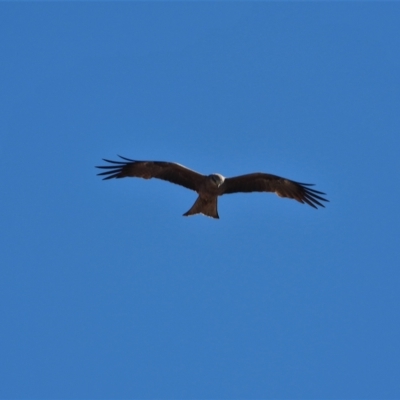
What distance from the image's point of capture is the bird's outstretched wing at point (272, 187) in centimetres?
1220

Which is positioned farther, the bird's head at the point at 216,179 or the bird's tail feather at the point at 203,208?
the bird's tail feather at the point at 203,208

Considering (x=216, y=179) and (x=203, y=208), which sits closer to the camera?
(x=216, y=179)

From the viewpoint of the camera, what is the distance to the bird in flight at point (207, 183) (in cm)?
1213

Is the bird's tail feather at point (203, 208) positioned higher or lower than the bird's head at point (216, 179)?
lower

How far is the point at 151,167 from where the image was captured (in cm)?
1240

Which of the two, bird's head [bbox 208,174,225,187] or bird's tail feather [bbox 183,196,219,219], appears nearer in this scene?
bird's head [bbox 208,174,225,187]

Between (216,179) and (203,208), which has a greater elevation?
(216,179)

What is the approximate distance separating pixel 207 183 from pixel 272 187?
1500mm

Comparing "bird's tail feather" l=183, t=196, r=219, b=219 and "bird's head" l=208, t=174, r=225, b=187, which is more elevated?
"bird's head" l=208, t=174, r=225, b=187

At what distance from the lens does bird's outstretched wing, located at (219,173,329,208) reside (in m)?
12.2

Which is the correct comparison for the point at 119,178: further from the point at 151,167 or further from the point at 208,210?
the point at 208,210

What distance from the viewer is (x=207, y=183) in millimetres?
11906

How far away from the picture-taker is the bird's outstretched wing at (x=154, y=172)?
12.3 m

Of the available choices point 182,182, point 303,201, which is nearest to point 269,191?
point 303,201
